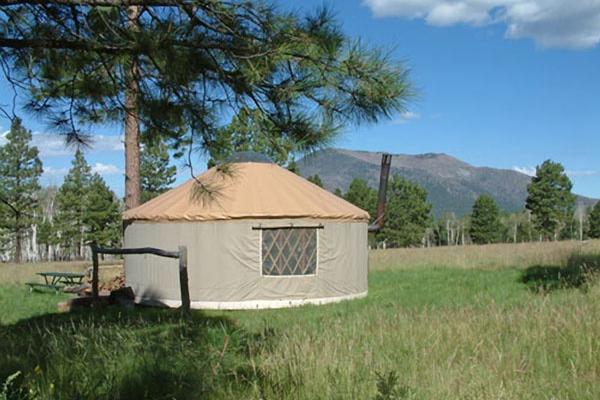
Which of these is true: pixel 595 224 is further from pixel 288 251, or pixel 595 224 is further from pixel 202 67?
pixel 202 67

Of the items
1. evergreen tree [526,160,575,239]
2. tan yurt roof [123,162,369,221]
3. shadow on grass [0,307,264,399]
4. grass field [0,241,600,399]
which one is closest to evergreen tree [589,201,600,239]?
evergreen tree [526,160,575,239]

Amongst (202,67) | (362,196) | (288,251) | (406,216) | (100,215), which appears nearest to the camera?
(202,67)

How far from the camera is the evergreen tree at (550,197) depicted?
3297 cm

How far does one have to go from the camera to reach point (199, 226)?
838cm

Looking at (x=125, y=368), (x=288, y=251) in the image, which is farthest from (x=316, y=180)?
(x=125, y=368)

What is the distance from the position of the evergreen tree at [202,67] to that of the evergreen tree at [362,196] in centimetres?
2973

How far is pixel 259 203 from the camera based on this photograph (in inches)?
328

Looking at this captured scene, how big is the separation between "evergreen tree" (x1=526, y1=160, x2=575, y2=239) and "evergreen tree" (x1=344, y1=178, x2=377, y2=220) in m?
8.38

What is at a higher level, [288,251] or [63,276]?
[288,251]

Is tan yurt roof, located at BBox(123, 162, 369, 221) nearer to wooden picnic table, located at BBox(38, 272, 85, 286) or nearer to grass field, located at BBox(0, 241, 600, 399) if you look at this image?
wooden picnic table, located at BBox(38, 272, 85, 286)

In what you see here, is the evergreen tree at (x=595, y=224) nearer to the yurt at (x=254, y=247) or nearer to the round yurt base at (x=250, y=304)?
the yurt at (x=254, y=247)

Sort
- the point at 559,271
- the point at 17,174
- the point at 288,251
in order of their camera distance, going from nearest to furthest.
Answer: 1. the point at 288,251
2. the point at 559,271
3. the point at 17,174

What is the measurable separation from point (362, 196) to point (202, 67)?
1206 inches

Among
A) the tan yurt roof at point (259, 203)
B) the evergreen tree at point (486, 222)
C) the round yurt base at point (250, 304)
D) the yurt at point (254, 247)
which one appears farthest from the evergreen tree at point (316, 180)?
the round yurt base at point (250, 304)
